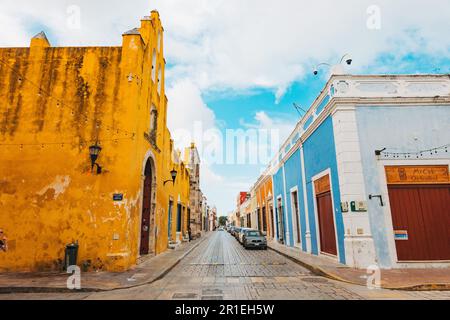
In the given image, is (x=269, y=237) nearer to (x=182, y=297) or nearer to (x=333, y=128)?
(x=333, y=128)

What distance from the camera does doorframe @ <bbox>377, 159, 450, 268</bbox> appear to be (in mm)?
8922

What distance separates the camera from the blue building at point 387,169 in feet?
29.7

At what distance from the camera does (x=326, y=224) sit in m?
11.6

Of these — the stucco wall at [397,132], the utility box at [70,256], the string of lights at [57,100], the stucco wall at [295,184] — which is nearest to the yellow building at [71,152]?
the string of lights at [57,100]

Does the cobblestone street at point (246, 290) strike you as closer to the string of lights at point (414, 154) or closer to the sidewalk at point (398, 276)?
the sidewalk at point (398, 276)

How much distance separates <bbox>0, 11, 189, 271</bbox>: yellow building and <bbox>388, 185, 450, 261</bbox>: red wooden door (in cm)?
998

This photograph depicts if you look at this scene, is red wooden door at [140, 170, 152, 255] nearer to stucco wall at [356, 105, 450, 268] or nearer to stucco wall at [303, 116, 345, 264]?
stucco wall at [303, 116, 345, 264]

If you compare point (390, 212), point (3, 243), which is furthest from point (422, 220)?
point (3, 243)

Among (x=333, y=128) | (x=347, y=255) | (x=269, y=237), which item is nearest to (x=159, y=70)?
(x=333, y=128)

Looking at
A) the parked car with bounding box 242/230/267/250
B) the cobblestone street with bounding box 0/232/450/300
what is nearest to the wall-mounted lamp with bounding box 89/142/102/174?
the cobblestone street with bounding box 0/232/450/300

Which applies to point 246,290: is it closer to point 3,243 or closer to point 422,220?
point 422,220

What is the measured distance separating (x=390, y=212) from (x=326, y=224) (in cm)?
289
